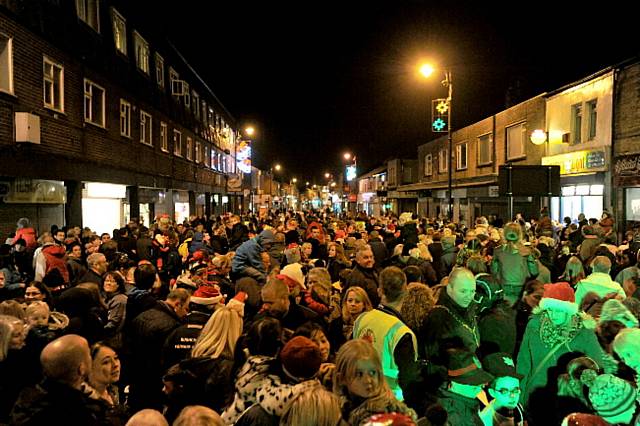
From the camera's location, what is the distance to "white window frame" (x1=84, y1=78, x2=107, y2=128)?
736 inches

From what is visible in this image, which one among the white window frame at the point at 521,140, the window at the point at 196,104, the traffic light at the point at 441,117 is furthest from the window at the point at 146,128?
the white window frame at the point at 521,140

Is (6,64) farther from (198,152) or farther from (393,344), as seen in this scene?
(198,152)

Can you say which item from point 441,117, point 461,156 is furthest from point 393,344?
point 461,156

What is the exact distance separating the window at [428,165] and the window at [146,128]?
2444 cm

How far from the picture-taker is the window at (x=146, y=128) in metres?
25.5

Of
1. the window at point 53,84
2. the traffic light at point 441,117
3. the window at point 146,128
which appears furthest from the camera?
the window at point 146,128

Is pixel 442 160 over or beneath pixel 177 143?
beneath

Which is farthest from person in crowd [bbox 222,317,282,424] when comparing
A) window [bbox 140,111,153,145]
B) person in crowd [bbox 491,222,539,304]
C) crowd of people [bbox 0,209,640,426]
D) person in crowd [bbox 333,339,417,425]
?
window [bbox 140,111,153,145]

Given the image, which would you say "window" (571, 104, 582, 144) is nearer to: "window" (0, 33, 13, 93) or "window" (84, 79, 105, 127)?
"window" (84, 79, 105, 127)

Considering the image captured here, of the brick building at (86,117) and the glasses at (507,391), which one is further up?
the brick building at (86,117)

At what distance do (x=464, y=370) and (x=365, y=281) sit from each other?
3.12m

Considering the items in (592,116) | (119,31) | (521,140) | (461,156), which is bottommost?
(521,140)

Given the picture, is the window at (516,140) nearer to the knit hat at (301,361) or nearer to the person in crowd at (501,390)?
the person in crowd at (501,390)

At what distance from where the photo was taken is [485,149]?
32469 millimetres
